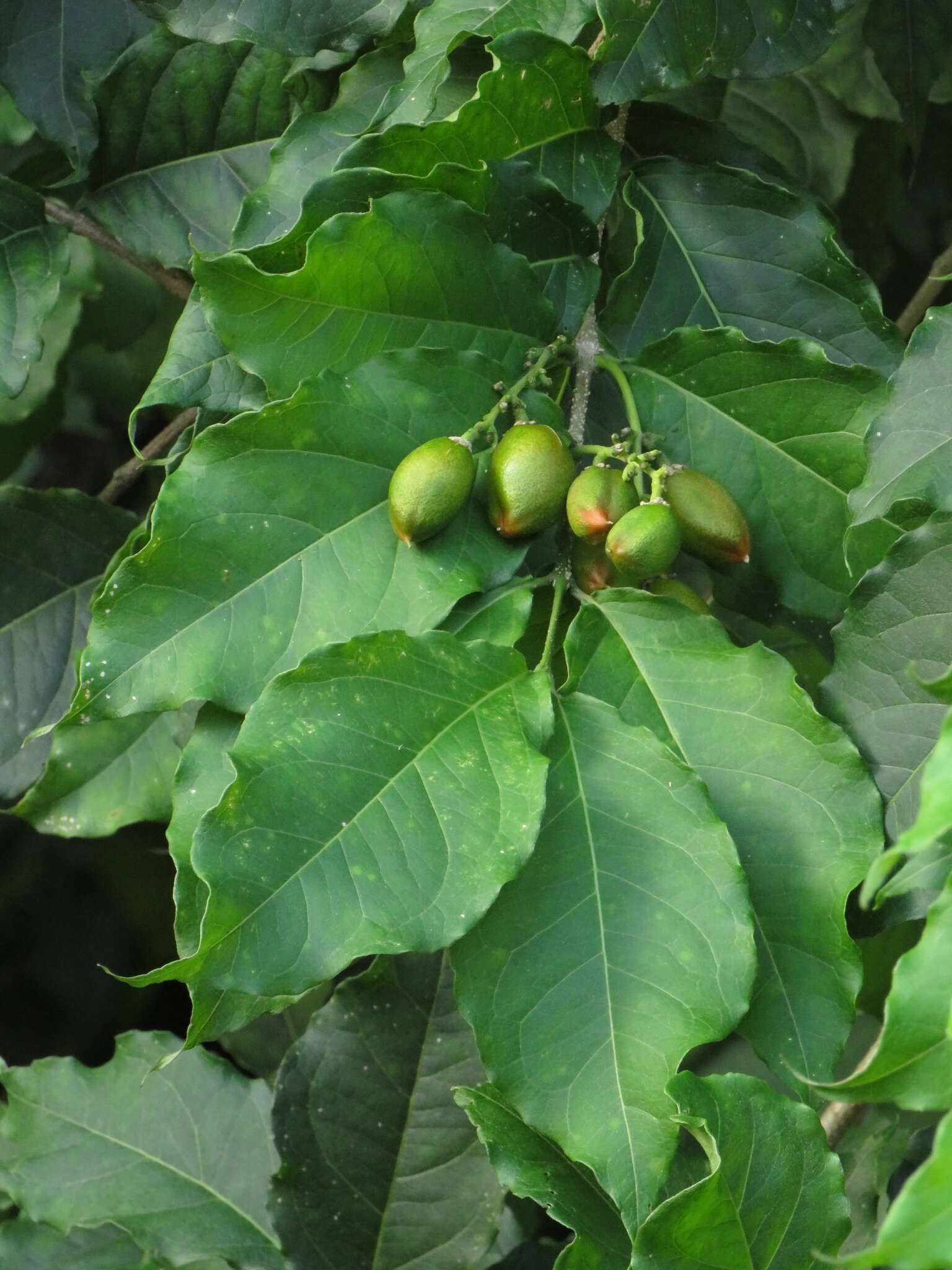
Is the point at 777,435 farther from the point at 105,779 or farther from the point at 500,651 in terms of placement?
the point at 105,779

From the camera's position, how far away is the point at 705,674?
0.68 m

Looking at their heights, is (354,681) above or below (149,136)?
below

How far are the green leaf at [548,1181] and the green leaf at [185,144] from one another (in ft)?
2.17

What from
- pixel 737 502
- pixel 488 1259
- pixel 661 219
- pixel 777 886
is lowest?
Answer: pixel 488 1259

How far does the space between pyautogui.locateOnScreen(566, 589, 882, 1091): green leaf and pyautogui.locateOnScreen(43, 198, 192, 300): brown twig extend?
53 centimetres

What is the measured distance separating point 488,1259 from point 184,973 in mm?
512

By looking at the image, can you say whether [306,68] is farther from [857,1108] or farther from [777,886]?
[857,1108]

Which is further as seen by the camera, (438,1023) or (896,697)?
(438,1023)

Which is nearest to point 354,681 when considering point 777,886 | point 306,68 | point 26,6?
point 777,886

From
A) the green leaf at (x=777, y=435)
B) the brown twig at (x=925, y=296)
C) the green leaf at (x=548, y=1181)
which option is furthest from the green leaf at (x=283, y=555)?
the brown twig at (x=925, y=296)

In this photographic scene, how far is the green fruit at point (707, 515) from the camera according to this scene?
705 mm

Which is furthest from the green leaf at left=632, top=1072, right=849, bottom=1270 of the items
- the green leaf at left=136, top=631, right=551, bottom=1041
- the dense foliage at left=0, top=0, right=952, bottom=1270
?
the green leaf at left=136, top=631, right=551, bottom=1041

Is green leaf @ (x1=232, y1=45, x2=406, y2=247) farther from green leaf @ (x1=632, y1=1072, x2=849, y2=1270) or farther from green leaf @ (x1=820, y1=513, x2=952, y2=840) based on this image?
green leaf @ (x1=632, y1=1072, x2=849, y2=1270)

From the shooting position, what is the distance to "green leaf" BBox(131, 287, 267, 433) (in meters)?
0.75
